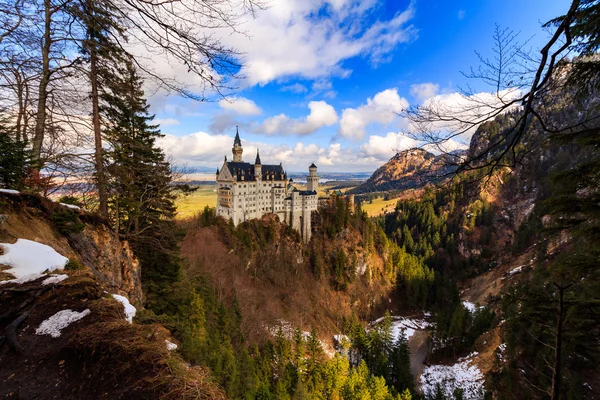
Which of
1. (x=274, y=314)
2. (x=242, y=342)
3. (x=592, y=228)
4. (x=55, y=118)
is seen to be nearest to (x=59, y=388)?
(x=55, y=118)

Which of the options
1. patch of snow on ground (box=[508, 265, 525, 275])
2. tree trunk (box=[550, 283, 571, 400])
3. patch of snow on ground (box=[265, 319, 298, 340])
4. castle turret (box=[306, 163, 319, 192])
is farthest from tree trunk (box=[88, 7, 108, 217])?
patch of snow on ground (box=[508, 265, 525, 275])

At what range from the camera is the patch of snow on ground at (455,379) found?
37206 millimetres

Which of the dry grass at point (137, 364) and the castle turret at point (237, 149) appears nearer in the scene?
the dry grass at point (137, 364)

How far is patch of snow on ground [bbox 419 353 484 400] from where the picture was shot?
3721 cm

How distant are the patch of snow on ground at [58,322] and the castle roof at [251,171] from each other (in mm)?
47473

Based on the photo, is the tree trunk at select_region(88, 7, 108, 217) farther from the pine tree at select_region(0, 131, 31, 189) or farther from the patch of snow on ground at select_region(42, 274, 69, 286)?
the patch of snow on ground at select_region(42, 274, 69, 286)

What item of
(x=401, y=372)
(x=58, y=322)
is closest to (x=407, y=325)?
(x=401, y=372)

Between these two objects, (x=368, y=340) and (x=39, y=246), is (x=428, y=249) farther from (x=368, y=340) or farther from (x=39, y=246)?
(x=39, y=246)

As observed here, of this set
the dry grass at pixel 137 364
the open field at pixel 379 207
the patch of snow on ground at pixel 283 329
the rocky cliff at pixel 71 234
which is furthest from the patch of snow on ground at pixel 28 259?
the open field at pixel 379 207

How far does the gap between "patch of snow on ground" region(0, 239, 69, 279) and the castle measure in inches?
1730

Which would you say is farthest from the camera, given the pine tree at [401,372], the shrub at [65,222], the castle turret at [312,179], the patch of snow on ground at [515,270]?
the patch of snow on ground at [515,270]

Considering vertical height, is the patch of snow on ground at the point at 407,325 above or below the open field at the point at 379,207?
below

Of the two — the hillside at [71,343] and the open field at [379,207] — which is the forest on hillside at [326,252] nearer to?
the hillside at [71,343]

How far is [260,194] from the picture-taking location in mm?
55094
